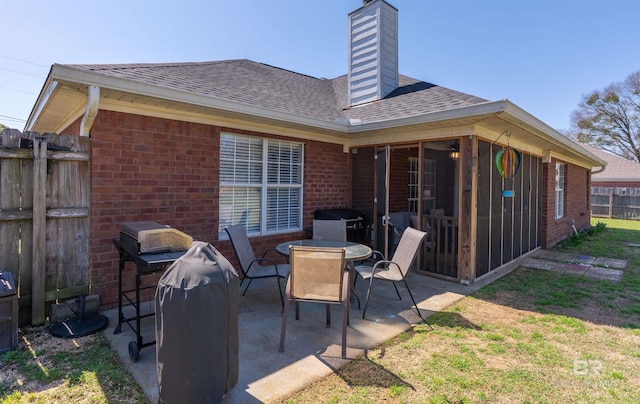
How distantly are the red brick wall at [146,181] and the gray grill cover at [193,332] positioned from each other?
7.91 feet

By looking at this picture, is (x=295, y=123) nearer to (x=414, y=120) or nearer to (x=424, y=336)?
(x=414, y=120)

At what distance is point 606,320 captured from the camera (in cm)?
391

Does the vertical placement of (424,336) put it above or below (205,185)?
below

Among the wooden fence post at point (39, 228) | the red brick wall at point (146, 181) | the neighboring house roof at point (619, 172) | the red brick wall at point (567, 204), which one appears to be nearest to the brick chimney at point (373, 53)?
the red brick wall at point (146, 181)

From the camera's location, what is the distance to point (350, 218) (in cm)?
629

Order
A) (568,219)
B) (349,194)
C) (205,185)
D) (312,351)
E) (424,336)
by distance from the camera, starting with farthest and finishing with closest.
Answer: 1. (568,219)
2. (349,194)
3. (205,185)
4. (424,336)
5. (312,351)

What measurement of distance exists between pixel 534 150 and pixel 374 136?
3.95 metres

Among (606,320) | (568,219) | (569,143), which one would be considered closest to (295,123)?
(606,320)

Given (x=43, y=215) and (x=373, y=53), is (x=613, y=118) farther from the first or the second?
(x=43, y=215)

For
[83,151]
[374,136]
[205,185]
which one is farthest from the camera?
[374,136]

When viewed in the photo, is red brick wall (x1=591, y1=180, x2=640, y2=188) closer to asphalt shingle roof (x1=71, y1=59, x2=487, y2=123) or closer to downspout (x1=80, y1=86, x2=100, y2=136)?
asphalt shingle roof (x1=71, y1=59, x2=487, y2=123)

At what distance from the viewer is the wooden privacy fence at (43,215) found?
337 cm

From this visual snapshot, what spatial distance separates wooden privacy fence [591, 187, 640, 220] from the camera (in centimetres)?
1741

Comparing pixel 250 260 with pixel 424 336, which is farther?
pixel 250 260
